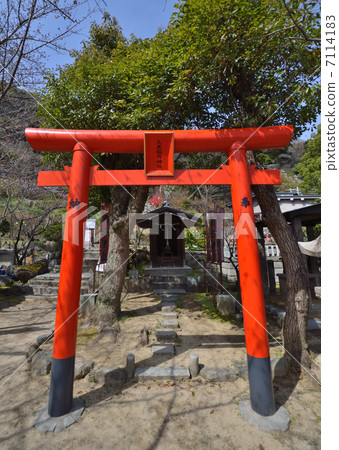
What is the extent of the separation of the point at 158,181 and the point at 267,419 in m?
4.38

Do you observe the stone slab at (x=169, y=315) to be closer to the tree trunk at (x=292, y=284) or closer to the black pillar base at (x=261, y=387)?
A: the tree trunk at (x=292, y=284)

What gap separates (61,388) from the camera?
3.38 meters

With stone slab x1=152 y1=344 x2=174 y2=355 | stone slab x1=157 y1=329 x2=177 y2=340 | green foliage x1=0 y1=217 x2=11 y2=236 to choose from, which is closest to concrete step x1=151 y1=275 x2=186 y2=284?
stone slab x1=157 y1=329 x2=177 y2=340

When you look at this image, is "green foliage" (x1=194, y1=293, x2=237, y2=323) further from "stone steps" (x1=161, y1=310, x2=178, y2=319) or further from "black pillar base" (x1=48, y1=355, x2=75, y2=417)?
"black pillar base" (x1=48, y1=355, x2=75, y2=417)

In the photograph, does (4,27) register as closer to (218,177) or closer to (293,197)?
(218,177)

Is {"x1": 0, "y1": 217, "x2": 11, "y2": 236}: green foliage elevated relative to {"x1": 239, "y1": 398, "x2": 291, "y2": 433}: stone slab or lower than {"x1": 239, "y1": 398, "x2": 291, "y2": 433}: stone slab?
elevated

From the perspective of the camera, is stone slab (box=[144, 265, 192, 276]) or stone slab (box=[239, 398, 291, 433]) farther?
stone slab (box=[144, 265, 192, 276])

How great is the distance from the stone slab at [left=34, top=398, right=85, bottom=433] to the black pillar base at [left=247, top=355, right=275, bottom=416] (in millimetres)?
2863

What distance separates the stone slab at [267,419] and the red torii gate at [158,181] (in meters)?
0.09

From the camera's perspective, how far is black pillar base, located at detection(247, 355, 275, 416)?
3.35 metres

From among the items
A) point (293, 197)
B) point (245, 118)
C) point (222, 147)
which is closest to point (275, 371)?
point (222, 147)

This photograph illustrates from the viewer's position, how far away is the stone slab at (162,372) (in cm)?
430

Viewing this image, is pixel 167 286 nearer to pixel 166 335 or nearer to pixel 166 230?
pixel 166 230

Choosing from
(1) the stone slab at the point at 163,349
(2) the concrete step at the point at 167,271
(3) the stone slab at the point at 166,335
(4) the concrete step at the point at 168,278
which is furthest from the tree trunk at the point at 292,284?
(2) the concrete step at the point at 167,271
